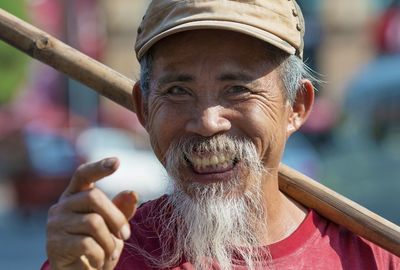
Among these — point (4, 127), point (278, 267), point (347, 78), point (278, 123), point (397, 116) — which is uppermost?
point (278, 123)

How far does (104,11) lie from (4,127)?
294 inches

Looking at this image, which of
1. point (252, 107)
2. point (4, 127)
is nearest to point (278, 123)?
point (252, 107)

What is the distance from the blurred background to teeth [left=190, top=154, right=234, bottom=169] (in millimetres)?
6449

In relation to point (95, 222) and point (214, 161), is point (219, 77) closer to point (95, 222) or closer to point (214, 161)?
point (214, 161)

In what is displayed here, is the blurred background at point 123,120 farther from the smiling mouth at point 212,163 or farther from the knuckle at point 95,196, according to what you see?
the knuckle at point 95,196

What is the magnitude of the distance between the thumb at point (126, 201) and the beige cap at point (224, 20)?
2.08 feet

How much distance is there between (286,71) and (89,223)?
87 centimetres

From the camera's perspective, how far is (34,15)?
24.0 metres

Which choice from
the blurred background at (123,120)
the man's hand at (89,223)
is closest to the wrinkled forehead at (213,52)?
the man's hand at (89,223)

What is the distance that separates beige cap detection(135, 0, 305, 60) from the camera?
316 cm

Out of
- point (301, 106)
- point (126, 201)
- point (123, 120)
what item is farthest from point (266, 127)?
point (123, 120)

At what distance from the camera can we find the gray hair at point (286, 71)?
10.8 ft

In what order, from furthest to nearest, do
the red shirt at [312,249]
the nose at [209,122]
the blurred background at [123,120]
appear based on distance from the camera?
the blurred background at [123,120], the red shirt at [312,249], the nose at [209,122]

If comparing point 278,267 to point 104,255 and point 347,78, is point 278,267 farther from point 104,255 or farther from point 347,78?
point 347,78
